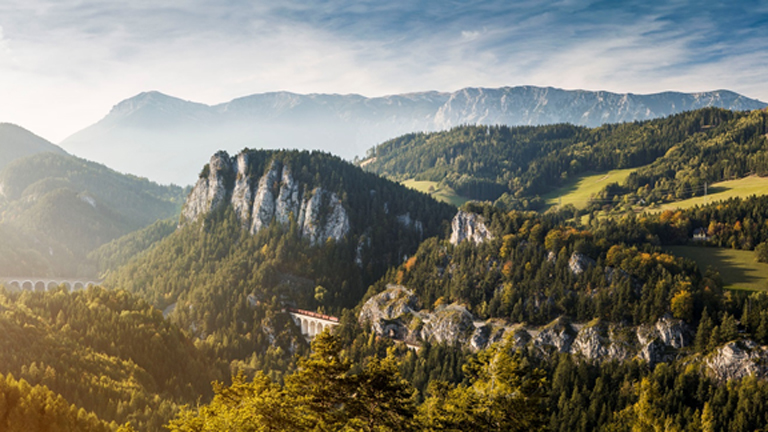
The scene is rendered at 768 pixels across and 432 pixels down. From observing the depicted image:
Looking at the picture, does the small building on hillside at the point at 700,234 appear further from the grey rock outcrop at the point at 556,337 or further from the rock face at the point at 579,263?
the grey rock outcrop at the point at 556,337

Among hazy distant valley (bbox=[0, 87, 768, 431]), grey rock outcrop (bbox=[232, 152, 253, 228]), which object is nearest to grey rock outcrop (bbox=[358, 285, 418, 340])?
hazy distant valley (bbox=[0, 87, 768, 431])

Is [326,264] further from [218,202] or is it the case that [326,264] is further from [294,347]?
[218,202]

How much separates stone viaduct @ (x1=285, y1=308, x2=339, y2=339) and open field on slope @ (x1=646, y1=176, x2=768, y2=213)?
117m

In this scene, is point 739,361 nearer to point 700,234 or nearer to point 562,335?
point 562,335

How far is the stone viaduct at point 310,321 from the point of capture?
489 ft

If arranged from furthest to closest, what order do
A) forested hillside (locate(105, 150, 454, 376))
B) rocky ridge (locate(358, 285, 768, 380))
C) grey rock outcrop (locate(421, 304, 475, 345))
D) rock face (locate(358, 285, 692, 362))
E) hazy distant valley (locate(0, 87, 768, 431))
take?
forested hillside (locate(105, 150, 454, 376)), grey rock outcrop (locate(421, 304, 475, 345)), rock face (locate(358, 285, 692, 362)), rocky ridge (locate(358, 285, 768, 380)), hazy distant valley (locate(0, 87, 768, 431))

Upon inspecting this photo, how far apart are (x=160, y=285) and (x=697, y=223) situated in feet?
521

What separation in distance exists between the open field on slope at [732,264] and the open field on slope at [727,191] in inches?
1701

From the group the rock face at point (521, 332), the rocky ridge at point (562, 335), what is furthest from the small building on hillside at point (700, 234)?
the rock face at point (521, 332)

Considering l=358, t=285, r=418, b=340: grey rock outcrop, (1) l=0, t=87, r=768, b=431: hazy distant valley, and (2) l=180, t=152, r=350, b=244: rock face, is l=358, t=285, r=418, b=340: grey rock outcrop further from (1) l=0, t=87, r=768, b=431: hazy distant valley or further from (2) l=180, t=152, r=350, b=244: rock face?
(2) l=180, t=152, r=350, b=244: rock face

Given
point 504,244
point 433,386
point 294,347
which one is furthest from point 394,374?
point 294,347

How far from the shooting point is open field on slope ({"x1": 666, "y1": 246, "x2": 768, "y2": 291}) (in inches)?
4536

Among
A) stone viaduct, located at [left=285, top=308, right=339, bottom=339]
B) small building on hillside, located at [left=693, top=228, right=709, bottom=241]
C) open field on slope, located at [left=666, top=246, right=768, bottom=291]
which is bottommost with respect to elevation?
stone viaduct, located at [left=285, top=308, right=339, bottom=339]

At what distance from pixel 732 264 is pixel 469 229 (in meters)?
62.0
